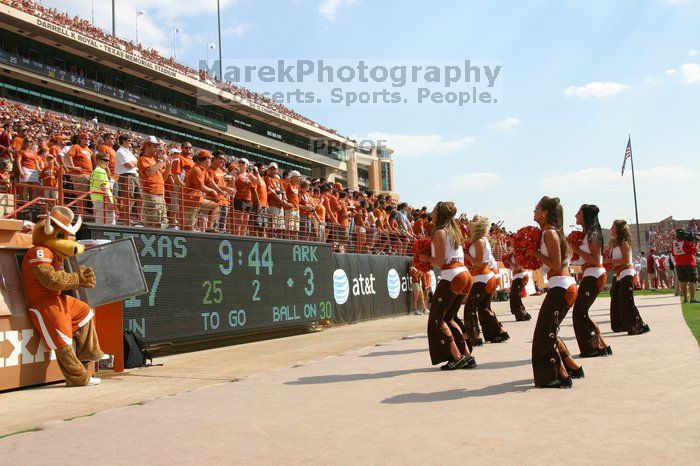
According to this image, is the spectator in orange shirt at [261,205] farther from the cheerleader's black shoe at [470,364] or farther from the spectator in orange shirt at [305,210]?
the cheerleader's black shoe at [470,364]

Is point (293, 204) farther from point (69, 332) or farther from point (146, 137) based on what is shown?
point (146, 137)

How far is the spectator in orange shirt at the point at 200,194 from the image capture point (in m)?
12.3

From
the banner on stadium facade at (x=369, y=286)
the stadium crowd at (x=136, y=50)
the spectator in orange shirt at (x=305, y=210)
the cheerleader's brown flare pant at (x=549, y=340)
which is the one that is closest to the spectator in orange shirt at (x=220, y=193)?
the spectator in orange shirt at (x=305, y=210)

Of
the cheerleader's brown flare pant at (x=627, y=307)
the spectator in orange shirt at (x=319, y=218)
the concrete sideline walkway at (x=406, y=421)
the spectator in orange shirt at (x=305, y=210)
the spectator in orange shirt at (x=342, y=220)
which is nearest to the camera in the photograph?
the concrete sideline walkway at (x=406, y=421)

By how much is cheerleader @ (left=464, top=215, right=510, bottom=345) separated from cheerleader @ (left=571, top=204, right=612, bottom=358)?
4.56ft

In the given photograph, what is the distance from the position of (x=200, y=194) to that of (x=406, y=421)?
8.26 meters

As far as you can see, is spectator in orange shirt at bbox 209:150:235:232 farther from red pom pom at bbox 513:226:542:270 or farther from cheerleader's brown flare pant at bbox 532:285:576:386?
cheerleader's brown flare pant at bbox 532:285:576:386

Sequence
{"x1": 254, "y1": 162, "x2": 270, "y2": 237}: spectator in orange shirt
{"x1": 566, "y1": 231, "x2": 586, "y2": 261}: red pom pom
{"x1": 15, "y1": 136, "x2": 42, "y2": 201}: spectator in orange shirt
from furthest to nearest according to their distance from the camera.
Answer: {"x1": 254, "y1": 162, "x2": 270, "y2": 237}: spectator in orange shirt, {"x1": 15, "y1": 136, "x2": 42, "y2": 201}: spectator in orange shirt, {"x1": 566, "y1": 231, "x2": 586, "y2": 261}: red pom pom

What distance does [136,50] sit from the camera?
49469mm

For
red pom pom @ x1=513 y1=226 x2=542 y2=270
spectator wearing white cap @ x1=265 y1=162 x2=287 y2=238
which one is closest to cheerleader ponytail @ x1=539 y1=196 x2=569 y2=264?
red pom pom @ x1=513 y1=226 x2=542 y2=270

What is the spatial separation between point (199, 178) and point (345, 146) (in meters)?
68.9

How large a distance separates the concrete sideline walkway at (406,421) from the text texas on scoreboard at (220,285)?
251 centimetres

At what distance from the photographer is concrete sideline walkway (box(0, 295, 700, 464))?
4203 millimetres

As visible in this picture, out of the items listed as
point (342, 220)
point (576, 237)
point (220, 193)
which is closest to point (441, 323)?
point (576, 237)
